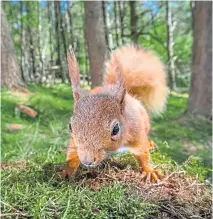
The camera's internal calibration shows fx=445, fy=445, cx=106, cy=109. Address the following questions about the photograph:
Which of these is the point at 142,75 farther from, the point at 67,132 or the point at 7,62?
the point at 7,62

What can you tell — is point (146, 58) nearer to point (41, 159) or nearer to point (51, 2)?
point (41, 159)

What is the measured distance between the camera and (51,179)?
2.04 m

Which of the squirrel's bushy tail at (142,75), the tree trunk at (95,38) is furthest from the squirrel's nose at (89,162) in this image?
the tree trunk at (95,38)

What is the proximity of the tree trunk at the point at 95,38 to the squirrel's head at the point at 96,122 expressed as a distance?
4.79 m

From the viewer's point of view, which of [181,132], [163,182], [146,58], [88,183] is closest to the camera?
[88,183]

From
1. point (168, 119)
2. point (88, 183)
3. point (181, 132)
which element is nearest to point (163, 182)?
point (88, 183)

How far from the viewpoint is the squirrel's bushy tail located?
3154 millimetres

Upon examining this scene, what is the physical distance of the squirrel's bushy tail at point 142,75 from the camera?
3.15m

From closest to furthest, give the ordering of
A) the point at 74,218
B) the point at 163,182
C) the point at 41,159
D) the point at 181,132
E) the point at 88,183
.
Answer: the point at 74,218 < the point at 88,183 < the point at 163,182 < the point at 41,159 < the point at 181,132

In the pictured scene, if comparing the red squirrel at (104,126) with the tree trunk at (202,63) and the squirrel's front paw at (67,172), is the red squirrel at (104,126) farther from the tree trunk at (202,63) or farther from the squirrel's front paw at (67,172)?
the tree trunk at (202,63)

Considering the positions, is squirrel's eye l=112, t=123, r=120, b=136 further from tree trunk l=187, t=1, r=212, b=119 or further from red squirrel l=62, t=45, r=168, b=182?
tree trunk l=187, t=1, r=212, b=119

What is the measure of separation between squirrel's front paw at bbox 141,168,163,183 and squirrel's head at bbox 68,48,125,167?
8.0 inches

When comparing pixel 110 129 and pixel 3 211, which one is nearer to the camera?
pixel 3 211

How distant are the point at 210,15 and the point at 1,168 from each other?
641 centimetres
